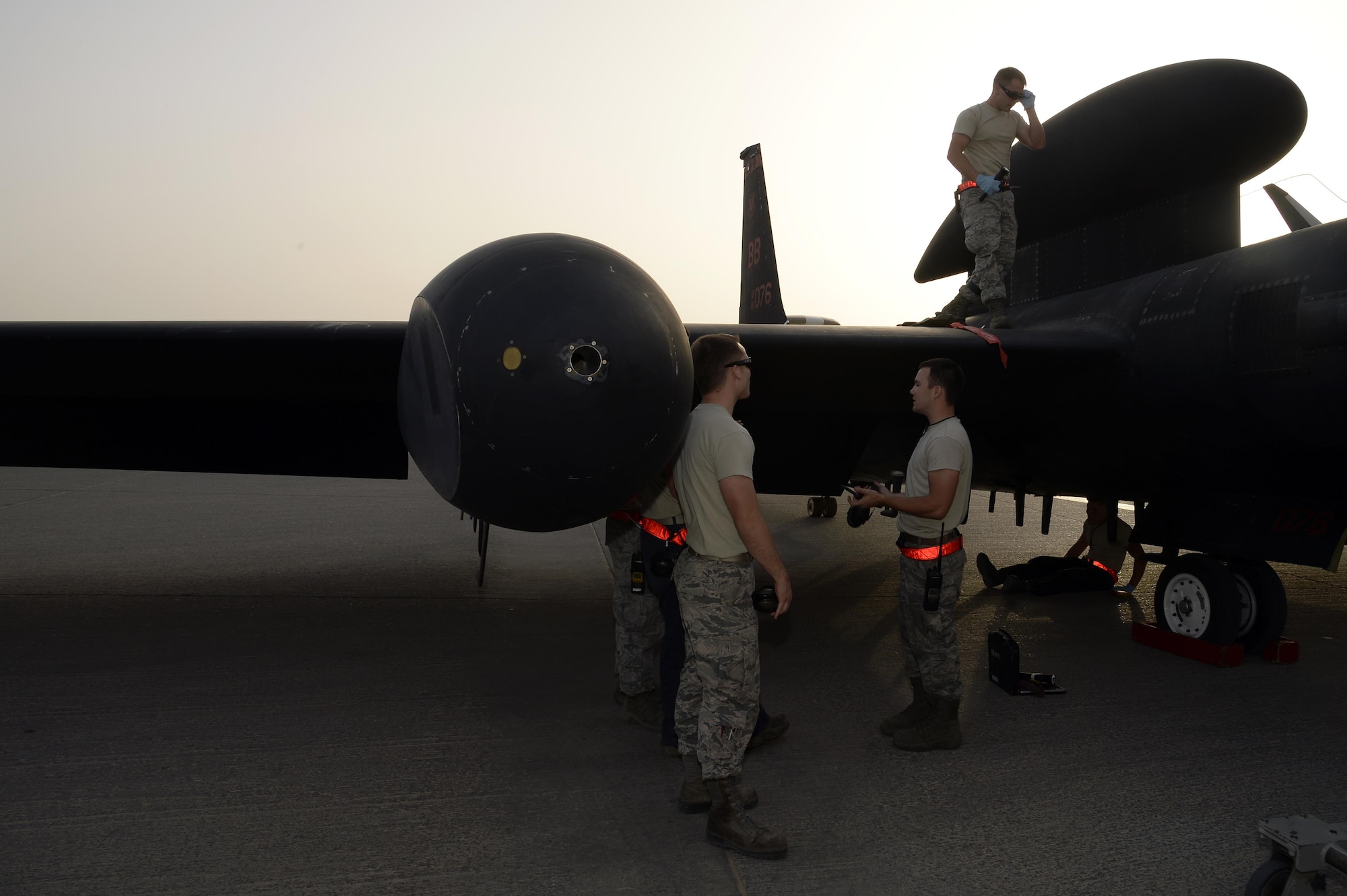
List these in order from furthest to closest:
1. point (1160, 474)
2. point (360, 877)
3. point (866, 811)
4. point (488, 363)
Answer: point (1160, 474) → point (866, 811) → point (360, 877) → point (488, 363)

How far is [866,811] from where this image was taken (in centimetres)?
→ 338

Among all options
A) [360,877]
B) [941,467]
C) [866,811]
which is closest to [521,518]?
[360,877]

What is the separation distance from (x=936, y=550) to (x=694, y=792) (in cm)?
154

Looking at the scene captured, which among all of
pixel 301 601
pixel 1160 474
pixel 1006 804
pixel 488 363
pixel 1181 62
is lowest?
pixel 301 601

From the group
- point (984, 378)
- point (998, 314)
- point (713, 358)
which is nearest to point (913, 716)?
point (713, 358)

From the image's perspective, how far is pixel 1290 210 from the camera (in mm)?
6281

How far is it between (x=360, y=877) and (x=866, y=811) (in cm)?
182

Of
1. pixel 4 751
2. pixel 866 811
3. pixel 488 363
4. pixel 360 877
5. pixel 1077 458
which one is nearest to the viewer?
pixel 488 363

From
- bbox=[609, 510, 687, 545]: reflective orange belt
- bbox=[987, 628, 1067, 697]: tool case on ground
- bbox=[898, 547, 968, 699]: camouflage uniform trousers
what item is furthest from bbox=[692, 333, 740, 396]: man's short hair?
bbox=[987, 628, 1067, 697]: tool case on ground

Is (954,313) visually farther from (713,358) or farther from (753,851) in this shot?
(753,851)

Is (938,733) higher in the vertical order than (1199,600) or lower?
lower

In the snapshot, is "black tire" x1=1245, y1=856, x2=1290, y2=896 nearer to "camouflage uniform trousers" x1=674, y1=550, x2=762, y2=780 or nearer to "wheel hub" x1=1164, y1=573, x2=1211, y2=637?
"camouflage uniform trousers" x1=674, y1=550, x2=762, y2=780

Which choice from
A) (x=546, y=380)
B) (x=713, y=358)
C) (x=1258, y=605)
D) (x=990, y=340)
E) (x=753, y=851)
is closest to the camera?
(x=546, y=380)

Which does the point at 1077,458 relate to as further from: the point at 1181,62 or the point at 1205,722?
the point at 1181,62
